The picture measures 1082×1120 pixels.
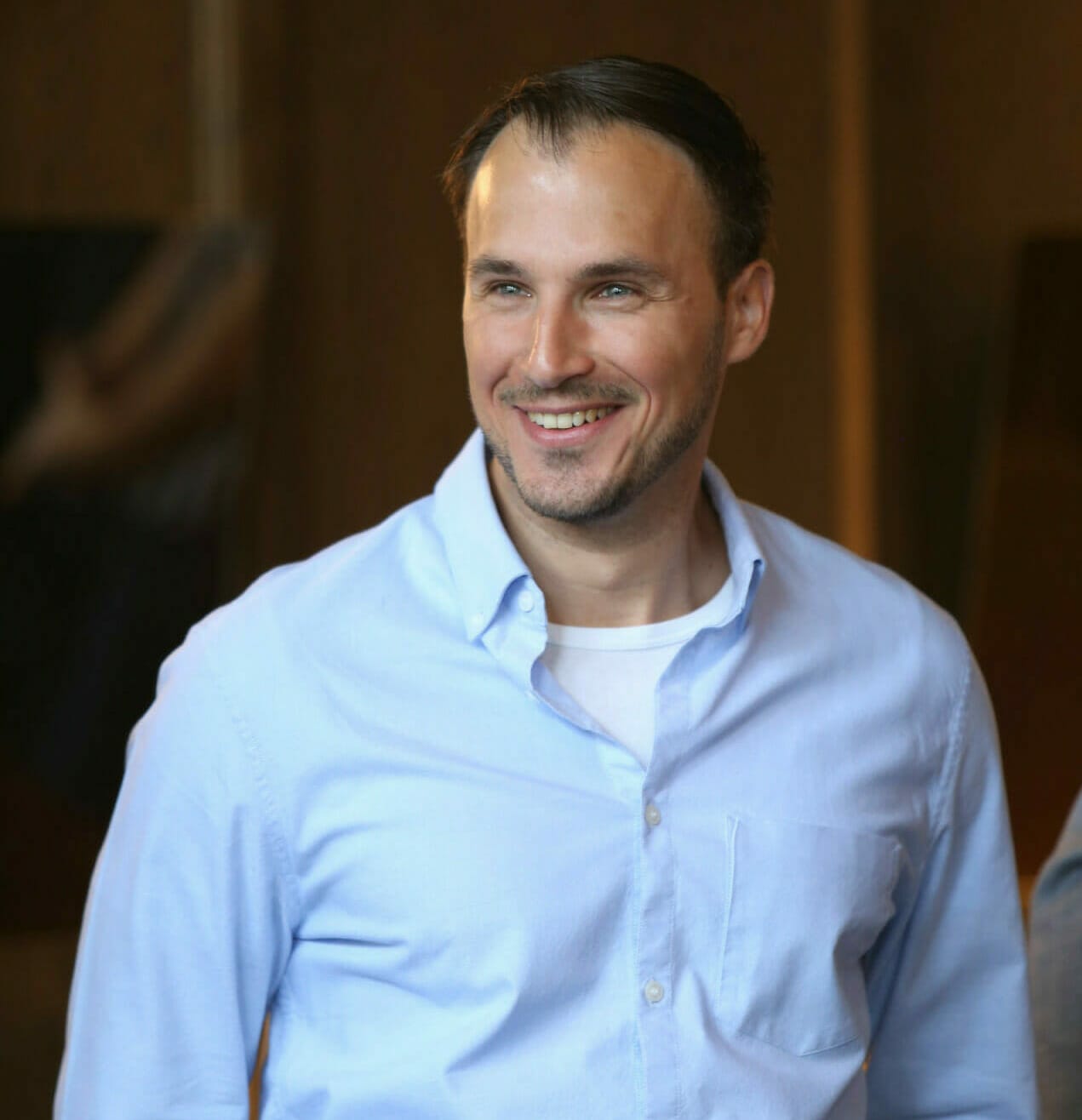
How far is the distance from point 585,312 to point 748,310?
29 cm

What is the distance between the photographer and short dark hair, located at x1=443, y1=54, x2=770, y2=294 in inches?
67.6

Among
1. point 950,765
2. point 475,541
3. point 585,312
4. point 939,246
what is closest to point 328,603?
point 475,541

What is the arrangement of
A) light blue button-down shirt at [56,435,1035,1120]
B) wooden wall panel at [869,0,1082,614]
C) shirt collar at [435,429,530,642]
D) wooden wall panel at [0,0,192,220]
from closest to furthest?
light blue button-down shirt at [56,435,1035,1120] < shirt collar at [435,429,530,642] < wooden wall panel at [0,0,192,220] < wooden wall panel at [869,0,1082,614]

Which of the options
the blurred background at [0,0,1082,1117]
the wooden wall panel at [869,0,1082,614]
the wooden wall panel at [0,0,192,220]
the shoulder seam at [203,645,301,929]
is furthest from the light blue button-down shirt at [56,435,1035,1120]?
the wooden wall panel at [869,0,1082,614]

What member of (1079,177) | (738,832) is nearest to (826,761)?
(738,832)

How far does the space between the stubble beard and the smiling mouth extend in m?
0.02

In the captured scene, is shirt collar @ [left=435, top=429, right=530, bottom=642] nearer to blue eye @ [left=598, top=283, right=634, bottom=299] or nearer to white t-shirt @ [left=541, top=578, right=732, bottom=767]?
white t-shirt @ [left=541, top=578, right=732, bottom=767]

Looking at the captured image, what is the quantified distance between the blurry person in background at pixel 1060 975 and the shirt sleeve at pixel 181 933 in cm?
87

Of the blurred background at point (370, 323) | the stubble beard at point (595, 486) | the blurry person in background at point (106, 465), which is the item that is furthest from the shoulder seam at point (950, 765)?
the blurry person in background at point (106, 465)

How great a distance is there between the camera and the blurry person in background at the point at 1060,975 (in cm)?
197

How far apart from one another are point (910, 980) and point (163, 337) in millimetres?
3290

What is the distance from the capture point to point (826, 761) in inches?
70.1

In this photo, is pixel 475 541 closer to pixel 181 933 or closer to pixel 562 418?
pixel 562 418

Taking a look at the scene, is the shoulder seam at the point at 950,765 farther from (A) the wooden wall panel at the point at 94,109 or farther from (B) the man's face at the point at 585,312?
(A) the wooden wall panel at the point at 94,109
